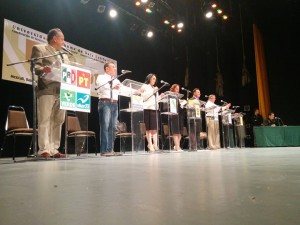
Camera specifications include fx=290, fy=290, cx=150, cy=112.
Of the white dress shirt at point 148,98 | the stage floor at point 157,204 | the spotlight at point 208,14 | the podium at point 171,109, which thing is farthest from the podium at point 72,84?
the spotlight at point 208,14

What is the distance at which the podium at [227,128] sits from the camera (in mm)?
6715

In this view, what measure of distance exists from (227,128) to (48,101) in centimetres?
478

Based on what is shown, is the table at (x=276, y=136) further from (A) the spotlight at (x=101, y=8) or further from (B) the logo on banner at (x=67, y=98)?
(B) the logo on banner at (x=67, y=98)

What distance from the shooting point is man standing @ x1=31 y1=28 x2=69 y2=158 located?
2.98m

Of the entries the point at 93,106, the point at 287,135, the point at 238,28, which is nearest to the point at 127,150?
the point at 93,106

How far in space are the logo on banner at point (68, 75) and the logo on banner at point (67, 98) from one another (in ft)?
0.35

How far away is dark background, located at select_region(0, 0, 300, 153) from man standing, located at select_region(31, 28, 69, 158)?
275cm

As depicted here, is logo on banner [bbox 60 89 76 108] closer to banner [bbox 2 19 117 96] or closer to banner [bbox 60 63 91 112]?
banner [bbox 60 63 91 112]

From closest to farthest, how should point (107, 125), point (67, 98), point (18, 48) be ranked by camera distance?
point (67, 98)
point (107, 125)
point (18, 48)

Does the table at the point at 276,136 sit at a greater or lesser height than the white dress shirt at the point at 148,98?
lesser

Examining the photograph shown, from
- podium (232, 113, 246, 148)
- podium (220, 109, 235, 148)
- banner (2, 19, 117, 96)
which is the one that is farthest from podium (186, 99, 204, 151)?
banner (2, 19, 117, 96)

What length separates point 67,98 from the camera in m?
3.01

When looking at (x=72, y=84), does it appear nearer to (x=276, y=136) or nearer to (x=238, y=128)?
(x=238, y=128)

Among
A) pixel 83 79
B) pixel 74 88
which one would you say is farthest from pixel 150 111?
pixel 74 88
